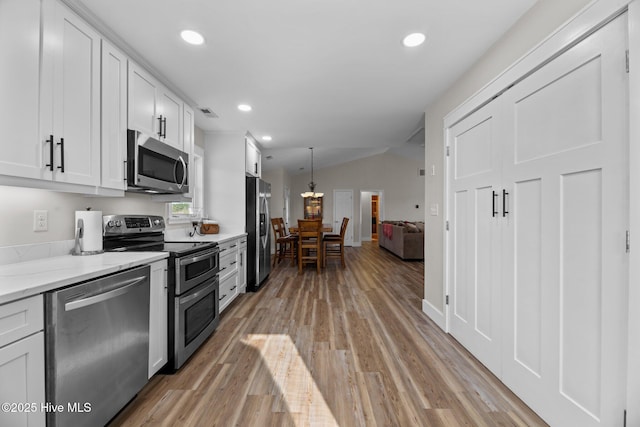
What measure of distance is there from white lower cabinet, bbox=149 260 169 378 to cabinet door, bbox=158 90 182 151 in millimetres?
1241

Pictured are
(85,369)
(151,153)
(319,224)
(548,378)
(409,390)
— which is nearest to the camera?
(85,369)

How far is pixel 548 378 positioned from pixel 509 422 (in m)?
0.32

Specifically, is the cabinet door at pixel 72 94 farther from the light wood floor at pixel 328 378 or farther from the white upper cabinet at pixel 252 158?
the white upper cabinet at pixel 252 158

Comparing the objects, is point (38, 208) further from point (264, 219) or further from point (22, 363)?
point (264, 219)

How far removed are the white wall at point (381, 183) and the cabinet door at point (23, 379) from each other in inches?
367

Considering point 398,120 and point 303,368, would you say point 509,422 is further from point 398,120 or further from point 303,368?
point 398,120

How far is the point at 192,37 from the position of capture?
77.3 inches

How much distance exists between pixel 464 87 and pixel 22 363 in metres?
3.21

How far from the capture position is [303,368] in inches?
83.0

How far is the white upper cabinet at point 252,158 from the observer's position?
438 cm

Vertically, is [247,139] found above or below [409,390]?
above

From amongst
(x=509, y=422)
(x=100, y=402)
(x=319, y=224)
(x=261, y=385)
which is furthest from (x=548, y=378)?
(x=319, y=224)

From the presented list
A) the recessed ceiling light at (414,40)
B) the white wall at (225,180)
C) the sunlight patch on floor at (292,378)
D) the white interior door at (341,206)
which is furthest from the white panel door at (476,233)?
the white interior door at (341,206)

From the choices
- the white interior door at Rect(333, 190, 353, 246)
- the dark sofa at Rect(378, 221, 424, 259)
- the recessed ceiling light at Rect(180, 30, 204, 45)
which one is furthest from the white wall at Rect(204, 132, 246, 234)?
the white interior door at Rect(333, 190, 353, 246)
